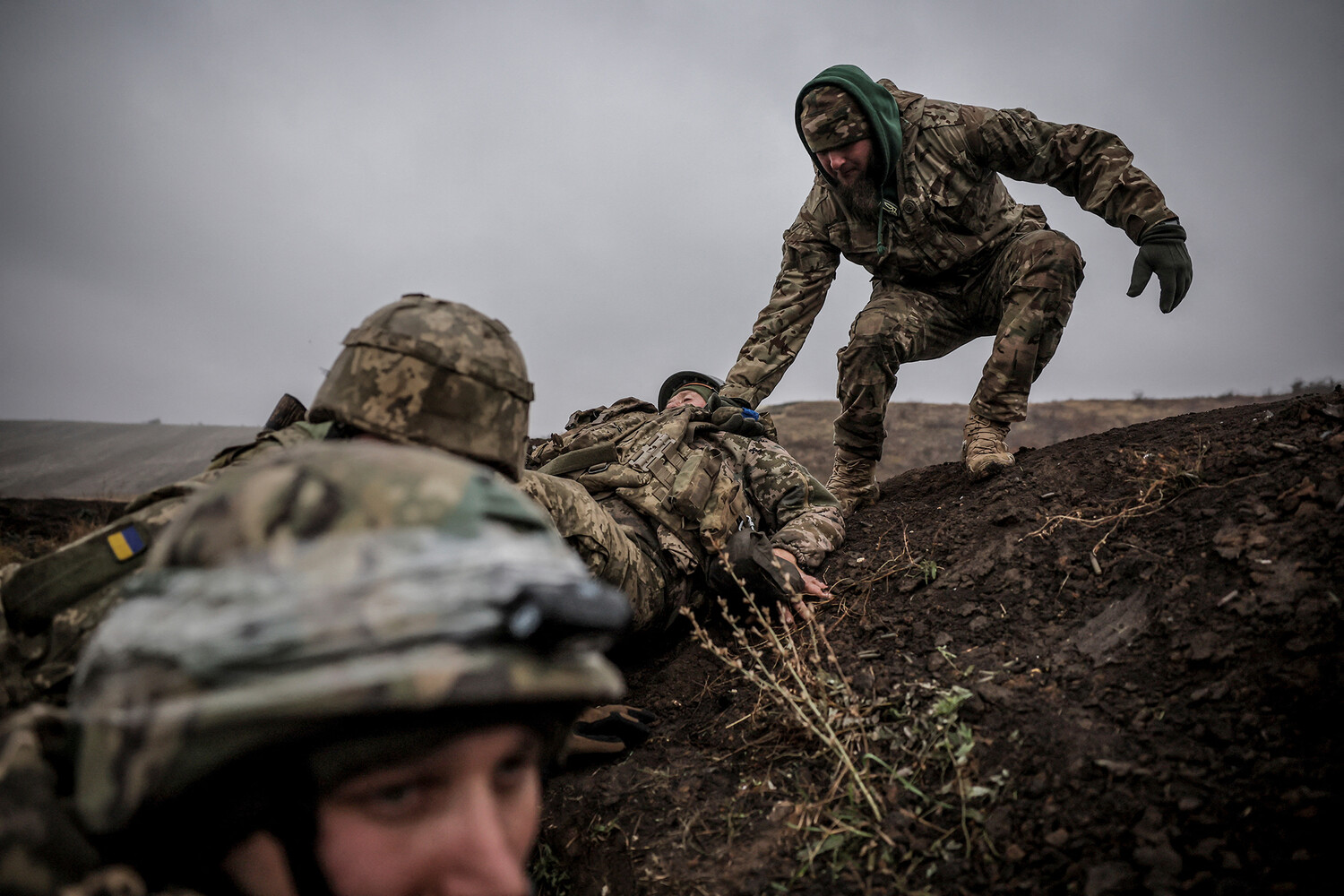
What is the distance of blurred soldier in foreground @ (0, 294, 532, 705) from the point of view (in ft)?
5.76

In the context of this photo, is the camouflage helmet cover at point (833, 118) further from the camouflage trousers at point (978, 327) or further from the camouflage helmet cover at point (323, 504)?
the camouflage helmet cover at point (323, 504)

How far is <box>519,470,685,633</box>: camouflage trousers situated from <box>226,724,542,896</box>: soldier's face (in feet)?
5.65

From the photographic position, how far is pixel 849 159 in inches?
163

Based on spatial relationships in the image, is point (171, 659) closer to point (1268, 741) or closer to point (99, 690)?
point (99, 690)

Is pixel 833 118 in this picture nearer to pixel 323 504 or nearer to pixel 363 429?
pixel 363 429

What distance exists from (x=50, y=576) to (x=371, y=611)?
4.49 ft

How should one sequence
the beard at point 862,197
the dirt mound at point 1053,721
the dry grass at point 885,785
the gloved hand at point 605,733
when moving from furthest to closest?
the beard at point 862,197 < the gloved hand at point 605,733 < the dry grass at point 885,785 < the dirt mound at point 1053,721

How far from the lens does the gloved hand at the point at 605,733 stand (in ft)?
8.49

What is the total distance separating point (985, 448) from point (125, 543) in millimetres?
4040

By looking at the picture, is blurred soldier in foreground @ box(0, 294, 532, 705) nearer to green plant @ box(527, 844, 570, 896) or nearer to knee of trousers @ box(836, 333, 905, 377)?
green plant @ box(527, 844, 570, 896)

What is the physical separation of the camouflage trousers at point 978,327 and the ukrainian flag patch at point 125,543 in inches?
147

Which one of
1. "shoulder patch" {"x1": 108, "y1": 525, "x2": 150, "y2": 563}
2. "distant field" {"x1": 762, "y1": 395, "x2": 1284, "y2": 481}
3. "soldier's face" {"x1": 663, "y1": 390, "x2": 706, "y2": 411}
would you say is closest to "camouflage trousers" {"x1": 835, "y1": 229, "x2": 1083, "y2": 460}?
"soldier's face" {"x1": 663, "y1": 390, "x2": 706, "y2": 411}

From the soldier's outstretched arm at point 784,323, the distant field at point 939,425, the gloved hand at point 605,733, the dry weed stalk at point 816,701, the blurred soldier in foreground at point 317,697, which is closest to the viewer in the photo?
the blurred soldier in foreground at point 317,697

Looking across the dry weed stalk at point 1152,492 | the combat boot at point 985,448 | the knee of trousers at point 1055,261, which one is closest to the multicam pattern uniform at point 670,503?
the combat boot at point 985,448
